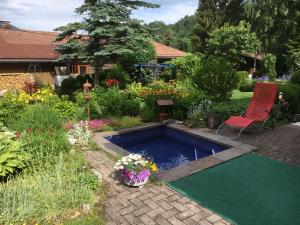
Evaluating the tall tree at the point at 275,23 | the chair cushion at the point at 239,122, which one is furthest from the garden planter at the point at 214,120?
the tall tree at the point at 275,23

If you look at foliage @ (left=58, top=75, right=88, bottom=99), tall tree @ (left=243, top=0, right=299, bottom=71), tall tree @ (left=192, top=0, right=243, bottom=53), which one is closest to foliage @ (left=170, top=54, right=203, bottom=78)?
foliage @ (left=58, top=75, right=88, bottom=99)

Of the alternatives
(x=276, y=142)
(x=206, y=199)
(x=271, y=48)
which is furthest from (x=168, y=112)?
(x=271, y=48)

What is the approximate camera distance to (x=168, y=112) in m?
10.5

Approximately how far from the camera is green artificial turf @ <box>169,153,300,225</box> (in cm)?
412

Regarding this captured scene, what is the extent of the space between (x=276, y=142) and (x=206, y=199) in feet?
12.6

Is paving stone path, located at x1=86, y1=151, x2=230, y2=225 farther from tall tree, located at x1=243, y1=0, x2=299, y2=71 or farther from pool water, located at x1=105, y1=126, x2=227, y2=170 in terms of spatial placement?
tall tree, located at x1=243, y1=0, x2=299, y2=71

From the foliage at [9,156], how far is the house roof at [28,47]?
1318cm

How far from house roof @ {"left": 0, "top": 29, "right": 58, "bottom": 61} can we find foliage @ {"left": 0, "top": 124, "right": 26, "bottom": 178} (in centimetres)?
1426

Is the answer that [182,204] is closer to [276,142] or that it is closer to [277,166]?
[277,166]

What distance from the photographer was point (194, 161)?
20.4 ft

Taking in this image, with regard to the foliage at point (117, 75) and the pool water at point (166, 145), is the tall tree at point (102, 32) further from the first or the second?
the pool water at point (166, 145)

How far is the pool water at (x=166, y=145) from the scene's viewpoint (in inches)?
300

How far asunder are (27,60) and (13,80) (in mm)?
1810

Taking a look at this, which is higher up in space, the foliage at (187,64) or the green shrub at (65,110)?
the foliage at (187,64)
